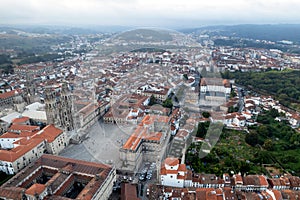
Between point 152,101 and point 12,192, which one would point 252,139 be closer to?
point 152,101

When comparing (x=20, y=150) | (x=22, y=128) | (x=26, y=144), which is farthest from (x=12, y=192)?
(x=22, y=128)

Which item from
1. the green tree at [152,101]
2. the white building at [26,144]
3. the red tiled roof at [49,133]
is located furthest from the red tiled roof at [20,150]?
the green tree at [152,101]

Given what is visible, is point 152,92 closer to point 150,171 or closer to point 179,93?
point 179,93

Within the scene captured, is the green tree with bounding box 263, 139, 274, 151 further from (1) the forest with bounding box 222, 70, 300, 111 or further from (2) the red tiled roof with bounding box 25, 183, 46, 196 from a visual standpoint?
(2) the red tiled roof with bounding box 25, 183, 46, 196

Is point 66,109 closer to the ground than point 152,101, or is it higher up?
higher up

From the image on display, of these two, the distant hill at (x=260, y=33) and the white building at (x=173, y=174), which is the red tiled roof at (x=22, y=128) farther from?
the distant hill at (x=260, y=33)
